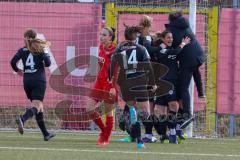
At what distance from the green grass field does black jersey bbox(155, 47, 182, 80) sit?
41.1 inches

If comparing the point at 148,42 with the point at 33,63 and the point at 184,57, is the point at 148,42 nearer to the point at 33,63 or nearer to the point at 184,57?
the point at 184,57

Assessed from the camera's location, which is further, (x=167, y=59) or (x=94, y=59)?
(x=94, y=59)

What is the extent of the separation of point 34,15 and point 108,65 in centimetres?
368

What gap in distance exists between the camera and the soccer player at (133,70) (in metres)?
10.0

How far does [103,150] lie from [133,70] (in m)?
1.26

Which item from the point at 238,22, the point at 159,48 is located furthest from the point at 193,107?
the point at 159,48

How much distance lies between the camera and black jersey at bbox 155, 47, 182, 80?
36.9 feet

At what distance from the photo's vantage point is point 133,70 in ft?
33.0

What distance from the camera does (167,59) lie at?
11.4 meters

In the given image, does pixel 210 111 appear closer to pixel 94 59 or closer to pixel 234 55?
pixel 234 55

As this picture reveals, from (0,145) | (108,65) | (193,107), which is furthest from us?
(193,107)

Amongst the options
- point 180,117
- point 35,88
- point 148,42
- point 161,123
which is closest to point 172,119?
point 161,123

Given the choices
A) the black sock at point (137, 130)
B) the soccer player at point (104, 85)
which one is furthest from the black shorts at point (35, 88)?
the black sock at point (137, 130)

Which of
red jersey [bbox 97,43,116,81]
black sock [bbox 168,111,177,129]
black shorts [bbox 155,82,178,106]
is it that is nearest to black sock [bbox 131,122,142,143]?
red jersey [bbox 97,43,116,81]
